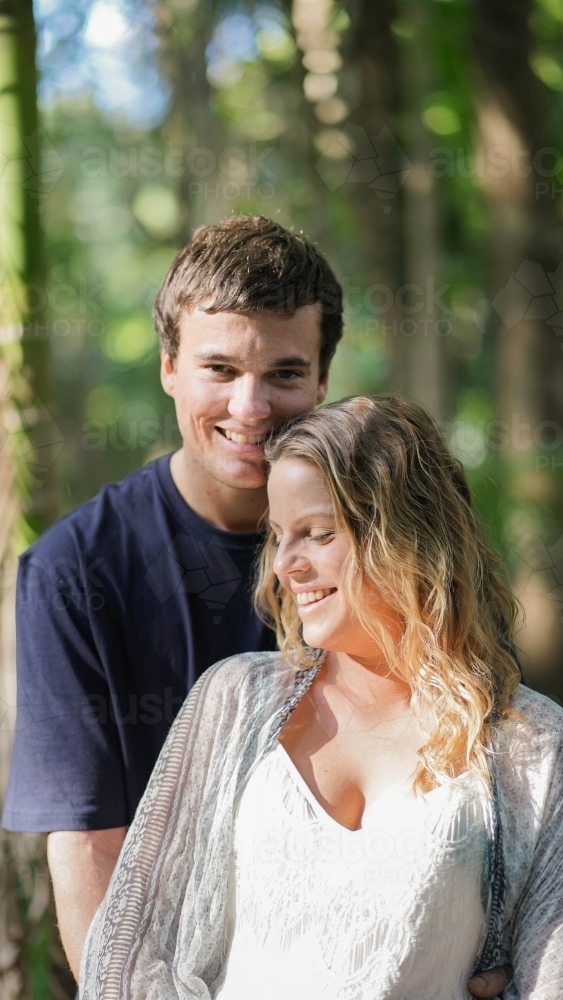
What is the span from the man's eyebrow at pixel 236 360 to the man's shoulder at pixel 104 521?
0.38 m

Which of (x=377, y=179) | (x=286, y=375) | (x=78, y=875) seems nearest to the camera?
(x=78, y=875)

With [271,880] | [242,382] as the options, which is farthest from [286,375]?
[271,880]

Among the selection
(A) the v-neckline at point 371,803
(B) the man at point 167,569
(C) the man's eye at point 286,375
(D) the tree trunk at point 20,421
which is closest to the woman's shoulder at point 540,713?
(A) the v-neckline at point 371,803

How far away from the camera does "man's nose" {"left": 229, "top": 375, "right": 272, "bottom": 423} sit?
2025mm

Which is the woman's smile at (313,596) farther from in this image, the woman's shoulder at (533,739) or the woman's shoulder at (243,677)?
the woman's shoulder at (533,739)

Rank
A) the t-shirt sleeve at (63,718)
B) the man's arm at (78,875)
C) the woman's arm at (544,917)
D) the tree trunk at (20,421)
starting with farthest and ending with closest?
the tree trunk at (20,421), the t-shirt sleeve at (63,718), the man's arm at (78,875), the woman's arm at (544,917)

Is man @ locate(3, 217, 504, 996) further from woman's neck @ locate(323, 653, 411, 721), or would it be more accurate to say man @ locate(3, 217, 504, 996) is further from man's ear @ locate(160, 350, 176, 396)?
woman's neck @ locate(323, 653, 411, 721)

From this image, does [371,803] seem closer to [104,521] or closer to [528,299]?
[104,521]

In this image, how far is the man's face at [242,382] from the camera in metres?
2.04

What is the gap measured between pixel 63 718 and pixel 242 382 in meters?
0.79

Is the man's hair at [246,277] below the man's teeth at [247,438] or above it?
above

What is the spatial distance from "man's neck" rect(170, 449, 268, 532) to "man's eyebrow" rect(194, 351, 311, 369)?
10.7 inches

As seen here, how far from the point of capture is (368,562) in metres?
1.71

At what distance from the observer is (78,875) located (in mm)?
1987
